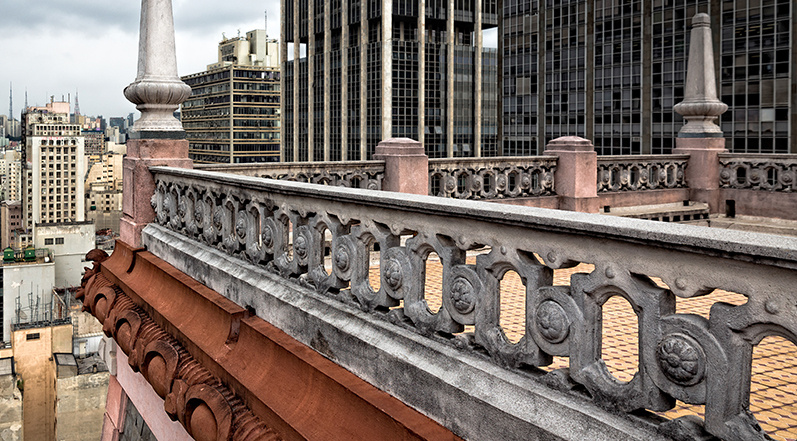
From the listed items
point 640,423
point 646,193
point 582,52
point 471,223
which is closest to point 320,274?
point 471,223

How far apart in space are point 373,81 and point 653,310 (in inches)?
4735

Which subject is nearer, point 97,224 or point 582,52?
point 582,52

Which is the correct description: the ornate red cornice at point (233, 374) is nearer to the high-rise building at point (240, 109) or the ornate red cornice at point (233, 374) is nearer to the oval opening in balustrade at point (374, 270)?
the oval opening in balustrade at point (374, 270)

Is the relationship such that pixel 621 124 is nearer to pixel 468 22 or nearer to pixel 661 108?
pixel 661 108

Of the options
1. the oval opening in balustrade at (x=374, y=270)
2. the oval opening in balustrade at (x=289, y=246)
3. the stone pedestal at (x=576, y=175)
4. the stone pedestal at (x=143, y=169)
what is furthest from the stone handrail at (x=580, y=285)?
the stone pedestal at (x=576, y=175)

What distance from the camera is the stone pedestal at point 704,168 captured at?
46.1 ft

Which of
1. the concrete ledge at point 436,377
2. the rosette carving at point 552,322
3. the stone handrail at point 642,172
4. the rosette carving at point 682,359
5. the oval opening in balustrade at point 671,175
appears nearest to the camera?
the rosette carving at point 682,359

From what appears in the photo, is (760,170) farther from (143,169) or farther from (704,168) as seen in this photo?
(143,169)

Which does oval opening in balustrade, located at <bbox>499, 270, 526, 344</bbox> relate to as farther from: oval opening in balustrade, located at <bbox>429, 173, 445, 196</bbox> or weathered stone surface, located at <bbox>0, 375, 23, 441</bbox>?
weathered stone surface, located at <bbox>0, 375, 23, 441</bbox>

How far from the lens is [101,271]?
940 centimetres

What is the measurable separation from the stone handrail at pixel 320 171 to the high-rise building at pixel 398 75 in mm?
108674

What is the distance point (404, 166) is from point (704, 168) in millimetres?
6715

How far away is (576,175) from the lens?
41.4 ft

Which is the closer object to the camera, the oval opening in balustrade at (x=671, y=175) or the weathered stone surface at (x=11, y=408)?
the oval opening in balustrade at (x=671, y=175)
